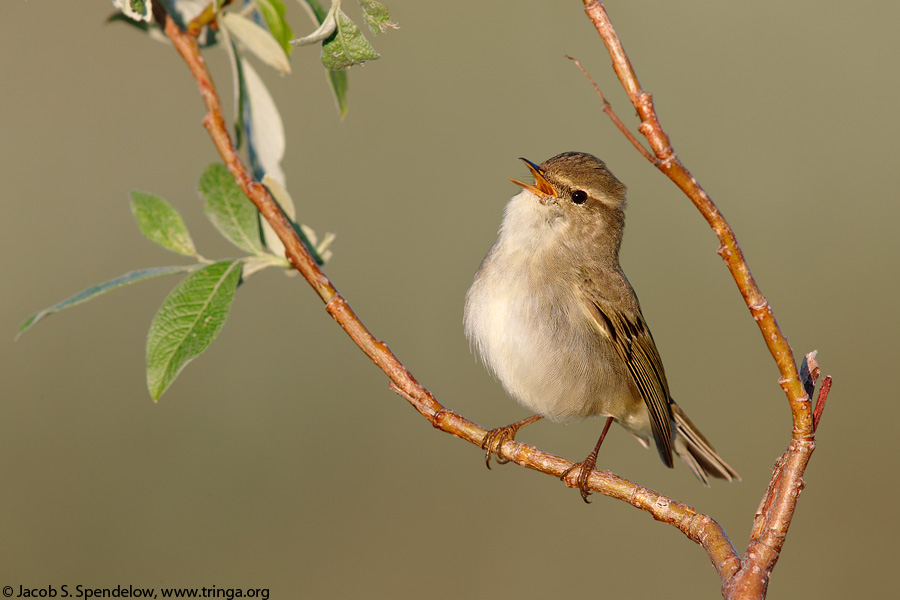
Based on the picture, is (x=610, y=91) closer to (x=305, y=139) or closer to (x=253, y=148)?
(x=305, y=139)

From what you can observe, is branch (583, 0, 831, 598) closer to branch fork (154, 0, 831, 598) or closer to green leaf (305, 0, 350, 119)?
branch fork (154, 0, 831, 598)

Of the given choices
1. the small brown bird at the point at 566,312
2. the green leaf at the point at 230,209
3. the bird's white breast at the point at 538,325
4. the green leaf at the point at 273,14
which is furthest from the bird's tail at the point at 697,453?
the green leaf at the point at 273,14

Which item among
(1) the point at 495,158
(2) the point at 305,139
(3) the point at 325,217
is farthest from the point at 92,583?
Result: (1) the point at 495,158

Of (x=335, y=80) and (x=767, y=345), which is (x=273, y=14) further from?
(x=767, y=345)

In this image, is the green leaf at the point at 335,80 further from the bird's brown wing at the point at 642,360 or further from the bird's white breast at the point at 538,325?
the bird's brown wing at the point at 642,360

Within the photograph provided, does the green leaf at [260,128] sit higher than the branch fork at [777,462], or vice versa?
the green leaf at [260,128]

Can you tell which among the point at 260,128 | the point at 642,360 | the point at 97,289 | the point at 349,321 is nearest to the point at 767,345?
the point at 349,321
